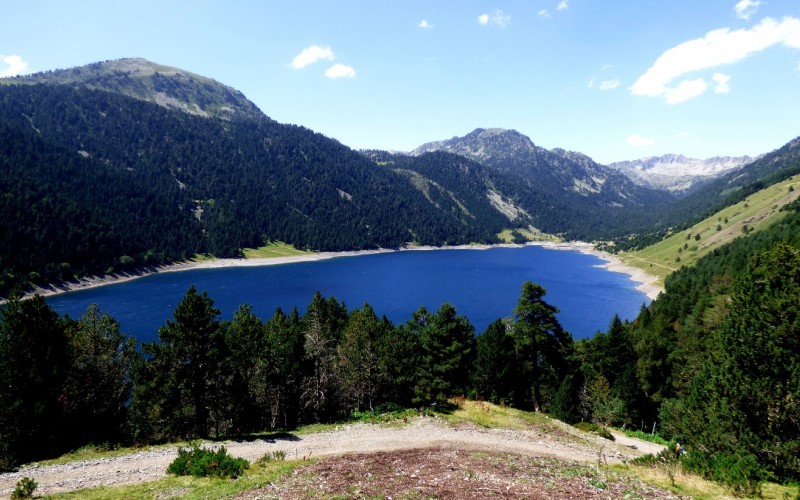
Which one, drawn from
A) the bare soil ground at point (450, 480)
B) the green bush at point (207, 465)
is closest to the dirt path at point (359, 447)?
the green bush at point (207, 465)

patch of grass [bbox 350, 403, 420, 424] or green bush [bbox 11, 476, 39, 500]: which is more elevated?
green bush [bbox 11, 476, 39, 500]

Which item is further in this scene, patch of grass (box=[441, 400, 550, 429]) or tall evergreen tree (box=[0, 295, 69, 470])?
patch of grass (box=[441, 400, 550, 429])

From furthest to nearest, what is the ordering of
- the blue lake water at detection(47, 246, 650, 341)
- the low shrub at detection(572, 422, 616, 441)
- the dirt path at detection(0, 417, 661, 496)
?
1. the blue lake water at detection(47, 246, 650, 341)
2. the low shrub at detection(572, 422, 616, 441)
3. the dirt path at detection(0, 417, 661, 496)

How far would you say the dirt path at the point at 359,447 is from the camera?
2141 centimetres

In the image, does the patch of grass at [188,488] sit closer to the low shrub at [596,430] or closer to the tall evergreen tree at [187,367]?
the tall evergreen tree at [187,367]

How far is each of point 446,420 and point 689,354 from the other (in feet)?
123

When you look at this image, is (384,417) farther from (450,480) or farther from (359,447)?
(450,480)

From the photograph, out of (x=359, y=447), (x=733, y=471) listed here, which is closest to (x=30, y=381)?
(x=359, y=447)

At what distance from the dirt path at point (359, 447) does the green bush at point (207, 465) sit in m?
1.08

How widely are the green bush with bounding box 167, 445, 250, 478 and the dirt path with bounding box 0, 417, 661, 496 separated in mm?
1083

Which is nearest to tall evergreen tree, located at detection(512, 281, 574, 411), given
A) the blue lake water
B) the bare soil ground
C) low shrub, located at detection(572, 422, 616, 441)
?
low shrub, located at detection(572, 422, 616, 441)

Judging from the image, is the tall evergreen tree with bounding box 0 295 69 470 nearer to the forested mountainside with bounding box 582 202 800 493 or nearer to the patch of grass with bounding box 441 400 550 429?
the patch of grass with bounding box 441 400 550 429

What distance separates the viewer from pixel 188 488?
19109 mm

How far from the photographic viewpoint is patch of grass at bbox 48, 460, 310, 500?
1805 cm
